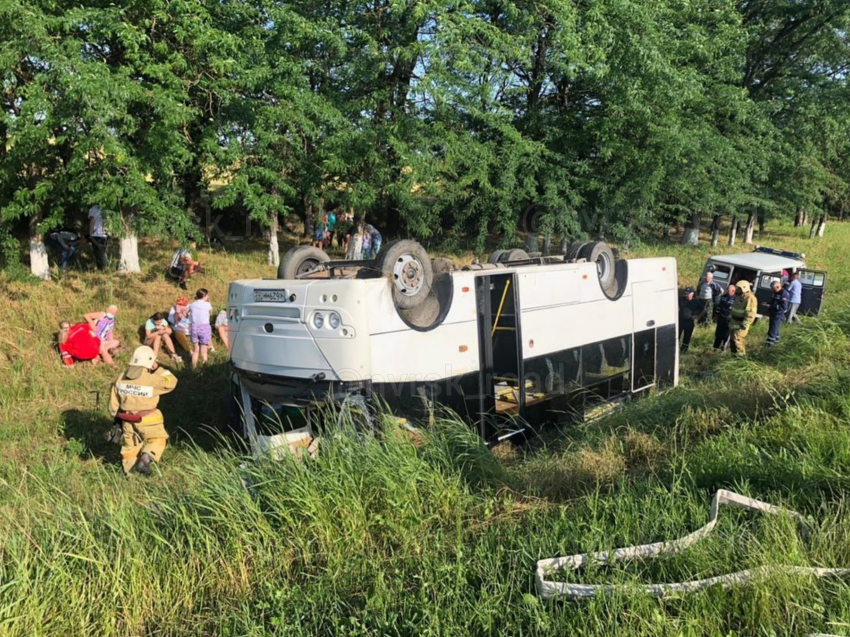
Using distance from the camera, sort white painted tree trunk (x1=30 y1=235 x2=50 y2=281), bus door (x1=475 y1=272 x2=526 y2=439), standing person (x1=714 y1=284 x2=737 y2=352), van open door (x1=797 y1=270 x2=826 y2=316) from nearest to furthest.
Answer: bus door (x1=475 y1=272 x2=526 y2=439), white painted tree trunk (x1=30 y1=235 x2=50 y2=281), standing person (x1=714 y1=284 x2=737 y2=352), van open door (x1=797 y1=270 x2=826 y2=316)

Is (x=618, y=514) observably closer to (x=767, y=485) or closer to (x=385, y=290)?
(x=767, y=485)

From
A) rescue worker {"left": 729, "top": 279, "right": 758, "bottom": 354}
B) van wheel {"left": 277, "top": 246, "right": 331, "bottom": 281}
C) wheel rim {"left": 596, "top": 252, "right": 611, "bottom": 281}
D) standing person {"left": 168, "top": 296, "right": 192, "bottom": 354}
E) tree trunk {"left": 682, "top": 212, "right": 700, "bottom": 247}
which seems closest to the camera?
van wheel {"left": 277, "top": 246, "right": 331, "bottom": 281}

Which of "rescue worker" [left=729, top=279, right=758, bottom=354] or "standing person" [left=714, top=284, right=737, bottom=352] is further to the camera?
"standing person" [left=714, top=284, right=737, bottom=352]

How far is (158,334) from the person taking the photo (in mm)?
10305

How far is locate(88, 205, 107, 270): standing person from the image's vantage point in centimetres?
1232

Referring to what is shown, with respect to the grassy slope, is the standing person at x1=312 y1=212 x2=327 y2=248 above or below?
above

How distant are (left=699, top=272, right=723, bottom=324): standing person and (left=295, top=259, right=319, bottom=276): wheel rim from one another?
1045 cm

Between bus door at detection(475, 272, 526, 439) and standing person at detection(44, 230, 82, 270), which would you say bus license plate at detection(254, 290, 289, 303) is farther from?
standing person at detection(44, 230, 82, 270)

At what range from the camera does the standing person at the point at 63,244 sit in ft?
41.3

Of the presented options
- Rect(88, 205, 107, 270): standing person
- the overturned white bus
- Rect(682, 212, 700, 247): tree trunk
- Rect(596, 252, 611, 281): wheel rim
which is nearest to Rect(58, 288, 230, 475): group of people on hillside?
the overturned white bus

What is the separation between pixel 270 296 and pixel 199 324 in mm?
5136

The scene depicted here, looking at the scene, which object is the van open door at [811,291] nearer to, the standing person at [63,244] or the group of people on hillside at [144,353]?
the group of people on hillside at [144,353]

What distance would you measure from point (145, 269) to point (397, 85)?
22.4 feet

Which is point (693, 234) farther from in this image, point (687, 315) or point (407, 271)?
point (407, 271)
